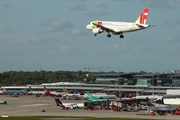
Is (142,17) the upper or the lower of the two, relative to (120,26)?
upper

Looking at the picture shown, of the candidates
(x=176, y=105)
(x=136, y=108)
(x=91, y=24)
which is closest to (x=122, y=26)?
(x=91, y=24)

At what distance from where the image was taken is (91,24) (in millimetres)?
116125

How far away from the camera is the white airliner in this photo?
10131 centimetres

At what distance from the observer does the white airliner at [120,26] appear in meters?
101

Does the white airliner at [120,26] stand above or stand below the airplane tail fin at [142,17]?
below

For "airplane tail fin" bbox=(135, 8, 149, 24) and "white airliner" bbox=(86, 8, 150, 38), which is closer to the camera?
"white airliner" bbox=(86, 8, 150, 38)

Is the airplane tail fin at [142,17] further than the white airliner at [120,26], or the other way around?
the airplane tail fin at [142,17]

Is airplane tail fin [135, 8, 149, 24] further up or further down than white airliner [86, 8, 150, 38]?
further up

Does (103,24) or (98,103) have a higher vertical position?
(103,24)

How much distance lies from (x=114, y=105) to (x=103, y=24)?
120ft

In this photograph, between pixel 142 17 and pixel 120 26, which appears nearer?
pixel 142 17

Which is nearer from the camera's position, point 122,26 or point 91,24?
point 122,26

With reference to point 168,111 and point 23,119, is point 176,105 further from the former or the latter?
point 23,119

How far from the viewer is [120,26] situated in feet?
341
